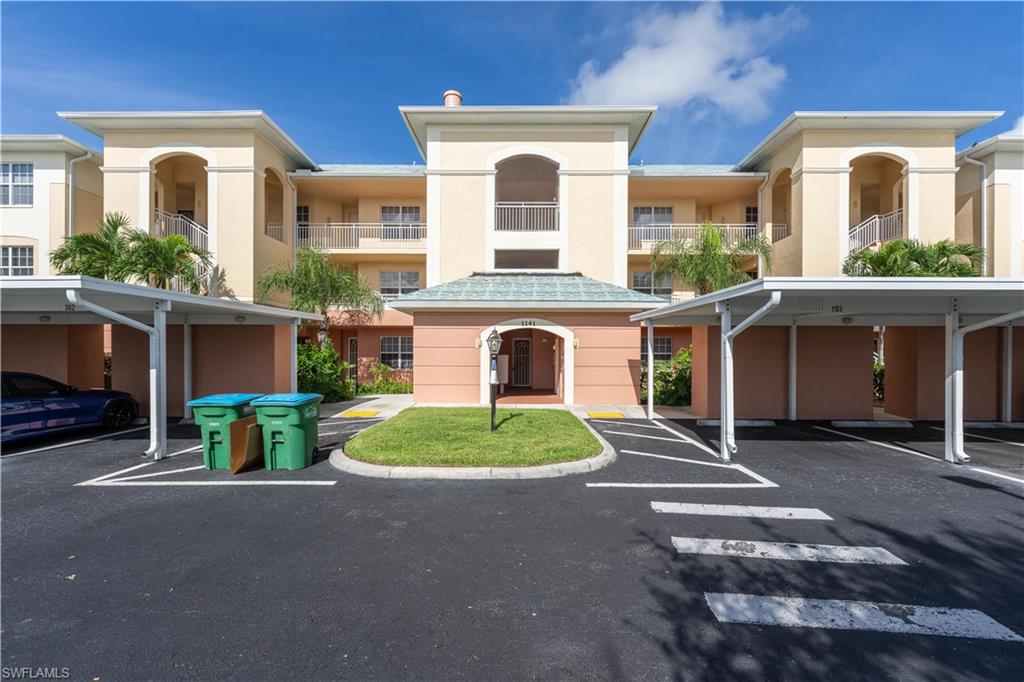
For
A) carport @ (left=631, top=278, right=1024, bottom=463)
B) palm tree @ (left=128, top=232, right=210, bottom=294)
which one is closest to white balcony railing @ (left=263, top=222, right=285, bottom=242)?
palm tree @ (left=128, top=232, right=210, bottom=294)

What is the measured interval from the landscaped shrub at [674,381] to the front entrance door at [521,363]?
6.06 meters

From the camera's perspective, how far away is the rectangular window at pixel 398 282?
21.5 m

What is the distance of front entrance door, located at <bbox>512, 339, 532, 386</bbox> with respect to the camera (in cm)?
2052

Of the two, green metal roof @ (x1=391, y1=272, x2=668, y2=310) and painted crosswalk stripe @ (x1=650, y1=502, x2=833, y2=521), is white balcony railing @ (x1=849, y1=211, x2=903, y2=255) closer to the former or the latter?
green metal roof @ (x1=391, y1=272, x2=668, y2=310)

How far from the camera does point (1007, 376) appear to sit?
1196cm

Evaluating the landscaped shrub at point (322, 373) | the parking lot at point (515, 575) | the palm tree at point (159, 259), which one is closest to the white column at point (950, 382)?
the parking lot at point (515, 575)

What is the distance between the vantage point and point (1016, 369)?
1213 centimetres

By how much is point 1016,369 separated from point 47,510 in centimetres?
2085

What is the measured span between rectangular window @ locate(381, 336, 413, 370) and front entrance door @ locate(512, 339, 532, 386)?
15.7 ft

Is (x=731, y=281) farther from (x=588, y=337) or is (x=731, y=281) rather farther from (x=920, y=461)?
(x=920, y=461)

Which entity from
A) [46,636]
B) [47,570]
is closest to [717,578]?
[46,636]

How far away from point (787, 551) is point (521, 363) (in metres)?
16.4

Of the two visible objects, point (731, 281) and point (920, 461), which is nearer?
point (920, 461)

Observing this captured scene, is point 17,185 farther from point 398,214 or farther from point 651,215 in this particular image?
point 651,215
